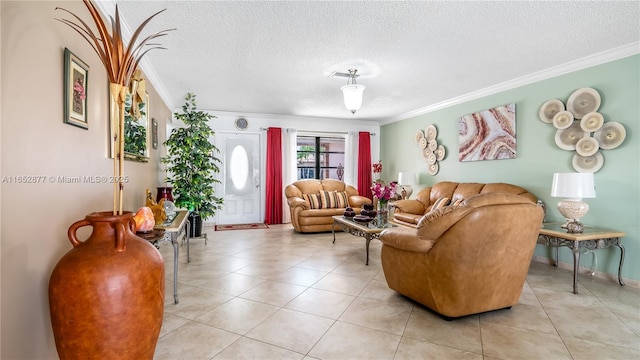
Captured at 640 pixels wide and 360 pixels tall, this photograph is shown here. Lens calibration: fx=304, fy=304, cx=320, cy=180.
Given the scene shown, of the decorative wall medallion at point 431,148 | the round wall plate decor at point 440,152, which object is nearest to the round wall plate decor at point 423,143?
the decorative wall medallion at point 431,148

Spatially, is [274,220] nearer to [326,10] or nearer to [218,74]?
[218,74]

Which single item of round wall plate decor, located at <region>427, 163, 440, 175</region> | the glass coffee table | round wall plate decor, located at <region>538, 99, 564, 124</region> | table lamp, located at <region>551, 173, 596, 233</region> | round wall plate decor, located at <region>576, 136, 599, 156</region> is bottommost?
the glass coffee table

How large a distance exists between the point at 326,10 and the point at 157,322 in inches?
93.3

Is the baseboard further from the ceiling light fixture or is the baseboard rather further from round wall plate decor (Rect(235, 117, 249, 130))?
round wall plate decor (Rect(235, 117, 249, 130))

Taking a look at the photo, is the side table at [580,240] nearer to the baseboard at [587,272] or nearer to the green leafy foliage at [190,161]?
the baseboard at [587,272]

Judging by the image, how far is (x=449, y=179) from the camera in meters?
5.51

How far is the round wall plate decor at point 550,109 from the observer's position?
371cm

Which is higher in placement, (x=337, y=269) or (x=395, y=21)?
(x=395, y=21)

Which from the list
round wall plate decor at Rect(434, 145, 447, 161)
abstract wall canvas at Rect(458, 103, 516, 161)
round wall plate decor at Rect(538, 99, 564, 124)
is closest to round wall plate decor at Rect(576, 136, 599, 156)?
round wall plate decor at Rect(538, 99, 564, 124)

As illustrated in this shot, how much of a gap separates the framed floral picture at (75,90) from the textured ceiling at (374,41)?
0.68 m

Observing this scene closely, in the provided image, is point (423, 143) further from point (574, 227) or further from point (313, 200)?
point (574, 227)

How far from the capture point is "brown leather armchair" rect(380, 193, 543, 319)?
2.04 metres

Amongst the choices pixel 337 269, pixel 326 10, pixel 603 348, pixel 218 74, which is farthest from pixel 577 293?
pixel 218 74

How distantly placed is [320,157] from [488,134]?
3.89 meters
